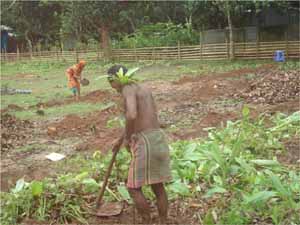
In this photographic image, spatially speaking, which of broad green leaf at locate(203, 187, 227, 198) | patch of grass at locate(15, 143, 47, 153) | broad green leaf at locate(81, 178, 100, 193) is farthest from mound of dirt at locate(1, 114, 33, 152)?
broad green leaf at locate(203, 187, 227, 198)

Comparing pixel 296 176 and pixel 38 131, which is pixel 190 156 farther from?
pixel 38 131

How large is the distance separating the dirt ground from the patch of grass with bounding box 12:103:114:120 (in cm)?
63

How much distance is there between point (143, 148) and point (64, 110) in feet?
29.7

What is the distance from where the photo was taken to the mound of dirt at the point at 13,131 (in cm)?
888

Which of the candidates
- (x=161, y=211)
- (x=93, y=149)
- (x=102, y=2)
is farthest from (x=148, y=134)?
(x=102, y=2)

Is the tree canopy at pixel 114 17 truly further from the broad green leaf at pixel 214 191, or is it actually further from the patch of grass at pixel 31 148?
the broad green leaf at pixel 214 191

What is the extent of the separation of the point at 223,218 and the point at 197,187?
0.66 m

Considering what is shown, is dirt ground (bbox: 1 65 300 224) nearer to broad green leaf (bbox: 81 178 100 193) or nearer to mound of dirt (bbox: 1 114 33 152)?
mound of dirt (bbox: 1 114 33 152)

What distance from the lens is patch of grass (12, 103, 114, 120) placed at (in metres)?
12.1

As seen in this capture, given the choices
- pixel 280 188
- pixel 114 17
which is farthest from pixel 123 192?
pixel 114 17

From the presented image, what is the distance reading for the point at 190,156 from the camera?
5.16 m

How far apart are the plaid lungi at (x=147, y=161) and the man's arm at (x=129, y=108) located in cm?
8

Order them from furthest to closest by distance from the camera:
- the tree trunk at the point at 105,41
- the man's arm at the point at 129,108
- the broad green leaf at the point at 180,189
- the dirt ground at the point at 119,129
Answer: the tree trunk at the point at 105,41 → the dirt ground at the point at 119,129 → the broad green leaf at the point at 180,189 → the man's arm at the point at 129,108

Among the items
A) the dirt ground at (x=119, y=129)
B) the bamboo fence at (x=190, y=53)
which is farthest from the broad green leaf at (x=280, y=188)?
the bamboo fence at (x=190, y=53)
